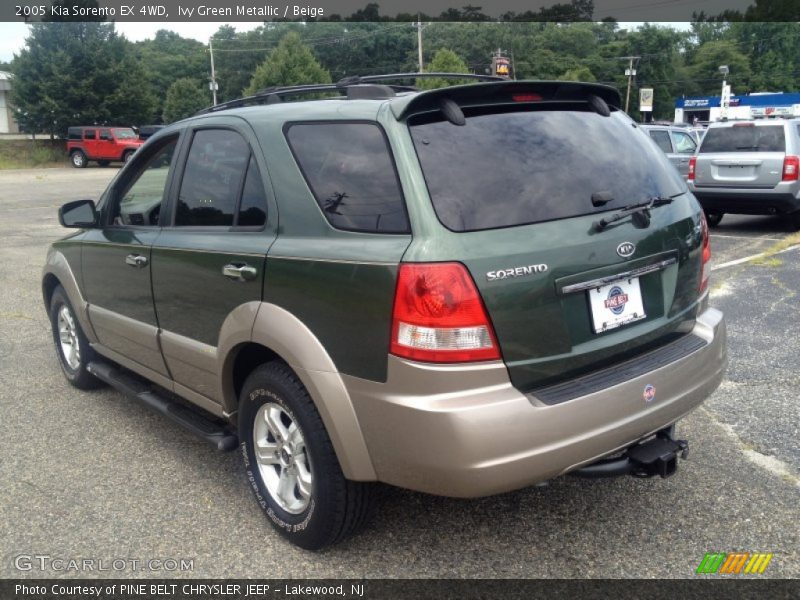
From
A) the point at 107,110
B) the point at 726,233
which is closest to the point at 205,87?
the point at 107,110

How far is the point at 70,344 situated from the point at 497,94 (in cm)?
372

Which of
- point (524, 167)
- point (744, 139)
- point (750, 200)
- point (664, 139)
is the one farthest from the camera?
point (664, 139)

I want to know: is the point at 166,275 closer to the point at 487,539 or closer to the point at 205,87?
the point at 487,539

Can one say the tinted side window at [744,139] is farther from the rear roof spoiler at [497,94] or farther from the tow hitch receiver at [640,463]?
the tow hitch receiver at [640,463]

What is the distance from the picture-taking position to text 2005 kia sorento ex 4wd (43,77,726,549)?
2.43 meters

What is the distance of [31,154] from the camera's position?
41406 millimetres

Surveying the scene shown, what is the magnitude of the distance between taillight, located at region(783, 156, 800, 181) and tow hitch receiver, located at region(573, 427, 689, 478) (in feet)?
32.2

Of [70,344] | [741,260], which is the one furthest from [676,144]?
[70,344]

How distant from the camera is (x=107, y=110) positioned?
44125 millimetres

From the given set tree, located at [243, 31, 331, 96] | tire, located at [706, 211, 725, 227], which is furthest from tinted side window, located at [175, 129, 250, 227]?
tree, located at [243, 31, 331, 96]

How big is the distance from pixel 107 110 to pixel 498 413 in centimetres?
4709

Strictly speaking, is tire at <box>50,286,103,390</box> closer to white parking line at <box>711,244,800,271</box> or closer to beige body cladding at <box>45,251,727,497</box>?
beige body cladding at <box>45,251,727,497</box>

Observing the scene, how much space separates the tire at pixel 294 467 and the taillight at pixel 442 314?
1.98 ft

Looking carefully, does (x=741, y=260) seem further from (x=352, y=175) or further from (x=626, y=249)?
(x=352, y=175)
